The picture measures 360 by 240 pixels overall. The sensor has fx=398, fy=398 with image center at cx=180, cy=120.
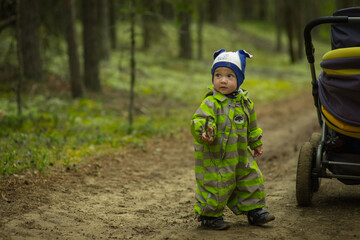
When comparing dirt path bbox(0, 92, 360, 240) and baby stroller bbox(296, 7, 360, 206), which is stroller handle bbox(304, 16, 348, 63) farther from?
dirt path bbox(0, 92, 360, 240)

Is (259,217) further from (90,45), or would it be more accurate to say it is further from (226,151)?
(90,45)

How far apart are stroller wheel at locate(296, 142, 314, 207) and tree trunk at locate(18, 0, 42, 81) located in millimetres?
10231

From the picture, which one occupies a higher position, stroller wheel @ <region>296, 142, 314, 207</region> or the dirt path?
stroller wheel @ <region>296, 142, 314, 207</region>

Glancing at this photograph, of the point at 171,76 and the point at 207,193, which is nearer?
the point at 207,193

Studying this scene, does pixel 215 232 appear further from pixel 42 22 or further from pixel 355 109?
pixel 42 22

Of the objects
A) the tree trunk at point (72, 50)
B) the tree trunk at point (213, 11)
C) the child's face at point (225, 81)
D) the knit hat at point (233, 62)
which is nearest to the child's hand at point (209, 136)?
the child's face at point (225, 81)

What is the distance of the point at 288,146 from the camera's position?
30.1 ft

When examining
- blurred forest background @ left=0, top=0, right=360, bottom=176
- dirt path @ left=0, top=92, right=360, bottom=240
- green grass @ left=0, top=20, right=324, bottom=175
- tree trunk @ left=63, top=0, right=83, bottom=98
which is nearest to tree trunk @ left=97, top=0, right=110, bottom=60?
blurred forest background @ left=0, top=0, right=360, bottom=176

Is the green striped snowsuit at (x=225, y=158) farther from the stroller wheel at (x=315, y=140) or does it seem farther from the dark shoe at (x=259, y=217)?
the stroller wheel at (x=315, y=140)

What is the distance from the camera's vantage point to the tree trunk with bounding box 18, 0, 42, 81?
491 inches

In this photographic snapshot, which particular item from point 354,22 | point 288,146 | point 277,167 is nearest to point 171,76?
point 288,146

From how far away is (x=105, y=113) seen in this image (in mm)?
11422

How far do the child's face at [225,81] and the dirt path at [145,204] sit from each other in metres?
1.49

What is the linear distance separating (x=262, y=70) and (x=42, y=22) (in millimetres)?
17228
